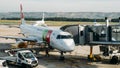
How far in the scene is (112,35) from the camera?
36.2 m

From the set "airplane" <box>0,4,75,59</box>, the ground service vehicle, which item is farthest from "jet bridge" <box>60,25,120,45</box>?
the ground service vehicle

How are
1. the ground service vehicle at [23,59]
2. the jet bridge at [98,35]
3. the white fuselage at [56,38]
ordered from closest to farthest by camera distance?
the ground service vehicle at [23,59], the white fuselage at [56,38], the jet bridge at [98,35]

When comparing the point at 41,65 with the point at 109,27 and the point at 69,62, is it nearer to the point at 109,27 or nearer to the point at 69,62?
the point at 69,62

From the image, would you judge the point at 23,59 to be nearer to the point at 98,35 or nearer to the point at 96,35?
the point at 96,35

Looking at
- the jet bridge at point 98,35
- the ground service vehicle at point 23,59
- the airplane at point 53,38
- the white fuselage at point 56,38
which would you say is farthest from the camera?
the jet bridge at point 98,35

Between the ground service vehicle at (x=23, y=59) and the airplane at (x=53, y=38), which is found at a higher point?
the airplane at (x=53, y=38)

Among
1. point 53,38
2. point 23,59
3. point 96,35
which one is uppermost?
point 96,35

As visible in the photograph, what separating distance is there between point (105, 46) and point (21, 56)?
11.9 m

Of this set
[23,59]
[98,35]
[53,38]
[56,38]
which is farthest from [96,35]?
[23,59]

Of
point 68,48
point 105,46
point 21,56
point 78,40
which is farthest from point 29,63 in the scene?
point 105,46

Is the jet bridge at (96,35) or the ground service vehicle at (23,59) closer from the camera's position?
the ground service vehicle at (23,59)

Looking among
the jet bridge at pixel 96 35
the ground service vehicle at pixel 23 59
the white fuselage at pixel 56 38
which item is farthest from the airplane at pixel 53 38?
the ground service vehicle at pixel 23 59

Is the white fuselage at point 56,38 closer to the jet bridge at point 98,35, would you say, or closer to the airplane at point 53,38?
the airplane at point 53,38

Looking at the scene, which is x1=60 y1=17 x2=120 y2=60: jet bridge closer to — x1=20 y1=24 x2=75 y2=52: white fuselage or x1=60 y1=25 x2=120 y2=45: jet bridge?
x1=60 y1=25 x2=120 y2=45: jet bridge
